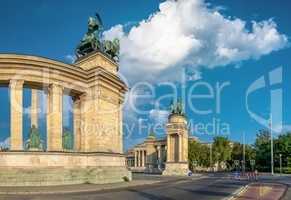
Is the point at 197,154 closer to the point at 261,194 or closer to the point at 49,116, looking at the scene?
the point at 49,116

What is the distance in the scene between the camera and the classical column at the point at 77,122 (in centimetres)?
3862

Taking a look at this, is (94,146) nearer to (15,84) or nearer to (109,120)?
(109,120)

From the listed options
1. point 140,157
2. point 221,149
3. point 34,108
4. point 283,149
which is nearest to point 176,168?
point 283,149

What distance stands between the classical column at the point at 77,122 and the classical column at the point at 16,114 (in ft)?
22.2

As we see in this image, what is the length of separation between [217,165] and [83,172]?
4370 inches

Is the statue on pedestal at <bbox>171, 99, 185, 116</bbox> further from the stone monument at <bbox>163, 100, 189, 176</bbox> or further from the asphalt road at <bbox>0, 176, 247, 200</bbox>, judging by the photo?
the asphalt road at <bbox>0, 176, 247, 200</bbox>

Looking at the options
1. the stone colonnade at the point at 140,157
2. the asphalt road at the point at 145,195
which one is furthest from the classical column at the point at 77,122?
the stone colonnade at the point at 140,157

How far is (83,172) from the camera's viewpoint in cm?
3488

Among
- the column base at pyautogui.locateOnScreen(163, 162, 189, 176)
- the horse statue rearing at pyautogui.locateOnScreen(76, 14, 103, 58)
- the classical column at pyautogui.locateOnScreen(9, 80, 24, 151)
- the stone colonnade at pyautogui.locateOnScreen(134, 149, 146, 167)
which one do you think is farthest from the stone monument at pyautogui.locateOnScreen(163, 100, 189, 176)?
the stone colonnade at pyautogui.locateOnScreen(134, 149, 146, 167)

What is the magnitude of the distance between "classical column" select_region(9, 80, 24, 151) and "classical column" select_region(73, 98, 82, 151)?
267 inches

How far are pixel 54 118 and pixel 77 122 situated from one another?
4532 millimetres

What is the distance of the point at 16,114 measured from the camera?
32688 mm

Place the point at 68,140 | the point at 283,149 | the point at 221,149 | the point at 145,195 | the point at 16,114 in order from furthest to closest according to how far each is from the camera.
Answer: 1. the point at 221,149
2. the point at 283,149
3. the point at 68,140
4. the point at 16,114
5. the point at 145,195

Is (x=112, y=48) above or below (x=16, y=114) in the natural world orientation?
above
